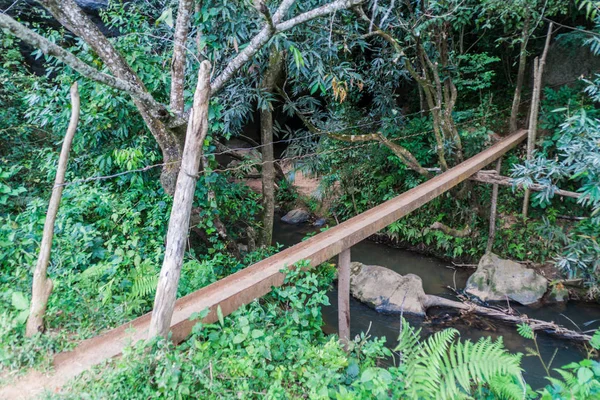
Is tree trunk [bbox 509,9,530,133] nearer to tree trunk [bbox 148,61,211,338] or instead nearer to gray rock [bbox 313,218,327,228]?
gray rock [bbox 313,218,327,228]

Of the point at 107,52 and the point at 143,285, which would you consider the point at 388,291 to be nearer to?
the point at 143,285

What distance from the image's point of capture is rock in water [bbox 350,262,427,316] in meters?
4.59

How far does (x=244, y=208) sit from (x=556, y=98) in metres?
5.37

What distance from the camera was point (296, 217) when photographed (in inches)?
312

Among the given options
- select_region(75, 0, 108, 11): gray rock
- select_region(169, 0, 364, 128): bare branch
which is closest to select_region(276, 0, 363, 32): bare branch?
select_region(169, 0, 364, 128): bare branch

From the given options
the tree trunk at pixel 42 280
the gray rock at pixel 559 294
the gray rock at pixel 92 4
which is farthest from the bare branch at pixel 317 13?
the gray rock at pixel 92 4

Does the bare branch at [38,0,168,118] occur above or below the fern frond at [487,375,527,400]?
above

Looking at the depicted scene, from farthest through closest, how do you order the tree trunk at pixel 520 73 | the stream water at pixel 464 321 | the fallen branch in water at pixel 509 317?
the tree trunk at pixel 520 73 → the fallen branch in water at pixel 509 317 → the stream water at pixel 464 321

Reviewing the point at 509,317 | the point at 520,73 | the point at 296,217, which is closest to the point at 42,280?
the point at 509,317

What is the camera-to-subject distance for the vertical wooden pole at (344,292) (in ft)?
8.86

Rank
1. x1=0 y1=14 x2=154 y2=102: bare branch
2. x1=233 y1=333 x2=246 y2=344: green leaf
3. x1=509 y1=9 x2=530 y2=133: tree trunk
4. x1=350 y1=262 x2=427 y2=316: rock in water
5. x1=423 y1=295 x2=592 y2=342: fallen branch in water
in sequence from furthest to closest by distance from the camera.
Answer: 1. x1=350 y1=262 x2=427 y2=316: rock in water
2. x1=509 y1=9 x2=530 y2=133: tree trunk
3. x1=423 y1=295 x2=592 y2=342: fallen branch in water
4. x1=0 y1=14 x2=154 y2=102: bare branch
5. x1=233 y1=333 x2=246 y2=344: green leaf

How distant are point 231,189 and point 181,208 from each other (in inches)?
93.4

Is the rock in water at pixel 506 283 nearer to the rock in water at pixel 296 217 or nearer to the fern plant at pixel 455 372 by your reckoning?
the fern plant at pixel 455 372

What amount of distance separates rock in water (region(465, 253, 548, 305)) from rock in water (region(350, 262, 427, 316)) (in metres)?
0.87
